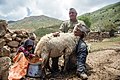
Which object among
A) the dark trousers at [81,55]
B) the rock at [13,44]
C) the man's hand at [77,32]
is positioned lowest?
the dark trousers at [81,55]

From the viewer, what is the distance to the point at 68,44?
22.7 ft

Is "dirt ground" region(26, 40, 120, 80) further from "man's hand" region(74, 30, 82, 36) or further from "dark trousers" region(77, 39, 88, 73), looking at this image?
"man's hand" region(74, 30, 82, 36)

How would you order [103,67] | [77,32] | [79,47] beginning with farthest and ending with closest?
→ [103,67] → [77,32] → [79,47]

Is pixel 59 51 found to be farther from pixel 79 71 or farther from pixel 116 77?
pixel 116 77

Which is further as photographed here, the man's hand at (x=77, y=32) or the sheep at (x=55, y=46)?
the man's hand at (x=77, y=32)

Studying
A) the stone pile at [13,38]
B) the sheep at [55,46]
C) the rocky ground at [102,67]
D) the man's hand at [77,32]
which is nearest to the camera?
the sheep at [55,46]

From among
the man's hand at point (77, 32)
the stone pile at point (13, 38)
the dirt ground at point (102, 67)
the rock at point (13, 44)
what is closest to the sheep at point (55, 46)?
Result: the man's hand at point (77, 32)

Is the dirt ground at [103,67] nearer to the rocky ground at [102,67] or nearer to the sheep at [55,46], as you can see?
the rocky ground at [102,67]

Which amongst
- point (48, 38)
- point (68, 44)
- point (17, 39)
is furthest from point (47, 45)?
point (17, 39)

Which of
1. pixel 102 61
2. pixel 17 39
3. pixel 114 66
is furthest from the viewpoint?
pixel 17 39

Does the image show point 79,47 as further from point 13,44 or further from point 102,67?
point 13,44

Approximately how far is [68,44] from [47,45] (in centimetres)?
67

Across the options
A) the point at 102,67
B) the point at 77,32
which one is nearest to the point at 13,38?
the point at 77,32

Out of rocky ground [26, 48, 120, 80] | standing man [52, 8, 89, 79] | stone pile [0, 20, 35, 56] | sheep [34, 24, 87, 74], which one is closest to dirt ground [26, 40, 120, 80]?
rocky ground [26, 48, 120, 80]
